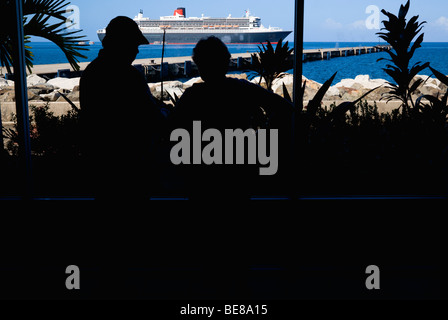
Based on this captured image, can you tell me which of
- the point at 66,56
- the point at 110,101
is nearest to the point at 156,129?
the point at 110,101

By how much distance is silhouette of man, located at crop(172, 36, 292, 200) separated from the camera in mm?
1531

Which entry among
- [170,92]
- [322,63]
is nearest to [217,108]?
[170,92]

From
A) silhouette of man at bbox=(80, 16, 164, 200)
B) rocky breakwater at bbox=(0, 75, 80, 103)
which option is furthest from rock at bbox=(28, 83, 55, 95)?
silhouette of man at bbox=(80, 16, 164, 200)

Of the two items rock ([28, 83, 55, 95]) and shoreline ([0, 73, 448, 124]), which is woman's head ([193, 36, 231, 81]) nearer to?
shoreline ([0, 73, 448, 124])

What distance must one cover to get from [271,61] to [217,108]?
211cm

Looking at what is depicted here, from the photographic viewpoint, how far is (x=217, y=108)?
5.02 feet

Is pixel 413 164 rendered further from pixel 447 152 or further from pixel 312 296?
pixel 312 296

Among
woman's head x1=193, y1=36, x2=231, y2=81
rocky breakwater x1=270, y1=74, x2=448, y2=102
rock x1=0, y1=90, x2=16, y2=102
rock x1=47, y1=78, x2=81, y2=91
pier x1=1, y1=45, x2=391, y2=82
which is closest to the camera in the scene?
woman's head x1=193, y1=36, x2=231, y2=81

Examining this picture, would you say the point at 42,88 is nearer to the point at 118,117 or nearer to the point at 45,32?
the point at 45,32

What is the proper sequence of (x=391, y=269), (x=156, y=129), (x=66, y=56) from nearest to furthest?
(x=156, y=129) < (x=391, y=269) < (x=66, y=56)

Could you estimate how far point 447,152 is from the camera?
2.92 meters

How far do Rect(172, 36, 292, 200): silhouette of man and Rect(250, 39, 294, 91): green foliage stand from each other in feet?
6.25

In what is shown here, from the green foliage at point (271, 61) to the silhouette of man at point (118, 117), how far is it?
6.37 feet
